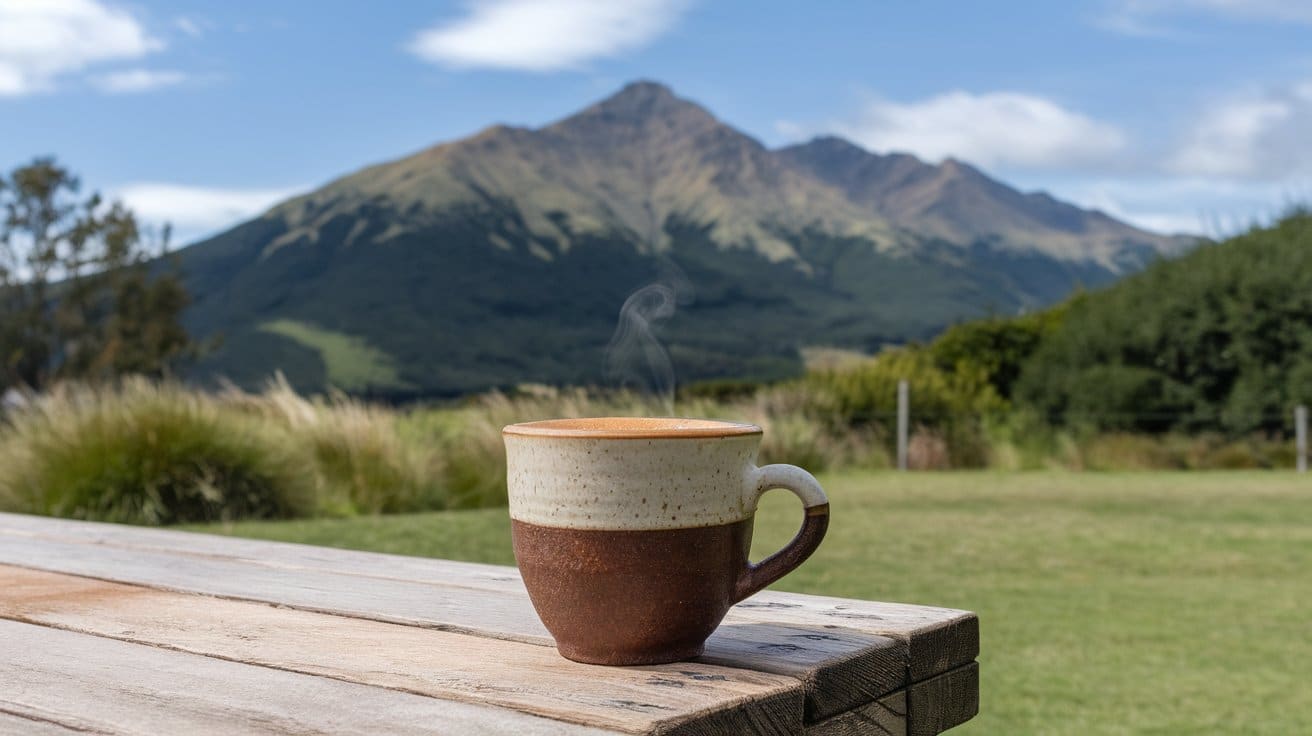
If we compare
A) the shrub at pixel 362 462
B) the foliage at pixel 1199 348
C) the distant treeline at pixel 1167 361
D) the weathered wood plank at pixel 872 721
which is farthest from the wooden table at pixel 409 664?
the foliage at pixel 1199 348

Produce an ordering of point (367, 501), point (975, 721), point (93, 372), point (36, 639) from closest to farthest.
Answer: point (36, 639)
point (975, 721)
point (367, 501)
point (93, 372)

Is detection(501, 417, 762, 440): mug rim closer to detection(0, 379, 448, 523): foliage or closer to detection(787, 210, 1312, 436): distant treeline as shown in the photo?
detection(0, 379, 448, 523): foliage

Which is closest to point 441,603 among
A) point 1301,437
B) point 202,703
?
point 202,703

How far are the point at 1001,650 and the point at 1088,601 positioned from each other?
118cm

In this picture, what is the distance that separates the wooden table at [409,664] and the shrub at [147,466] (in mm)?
5659

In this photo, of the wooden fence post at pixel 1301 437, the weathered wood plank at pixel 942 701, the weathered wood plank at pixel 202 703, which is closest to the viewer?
the weathered wood plank at pixel 202 703

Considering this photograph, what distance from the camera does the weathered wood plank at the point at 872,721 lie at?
95cm

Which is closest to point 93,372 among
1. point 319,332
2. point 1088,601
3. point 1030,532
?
point 1030,532

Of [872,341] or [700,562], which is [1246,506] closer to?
[700,562]

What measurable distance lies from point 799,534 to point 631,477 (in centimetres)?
20

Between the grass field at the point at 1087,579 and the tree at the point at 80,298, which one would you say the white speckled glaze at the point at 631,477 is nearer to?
the grass field at the point at 1087,579

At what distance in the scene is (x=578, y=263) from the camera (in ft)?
283

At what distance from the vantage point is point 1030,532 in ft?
22.9

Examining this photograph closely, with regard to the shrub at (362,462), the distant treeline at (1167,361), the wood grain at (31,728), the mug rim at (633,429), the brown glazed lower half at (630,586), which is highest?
the distant treeline at (1167,361)
